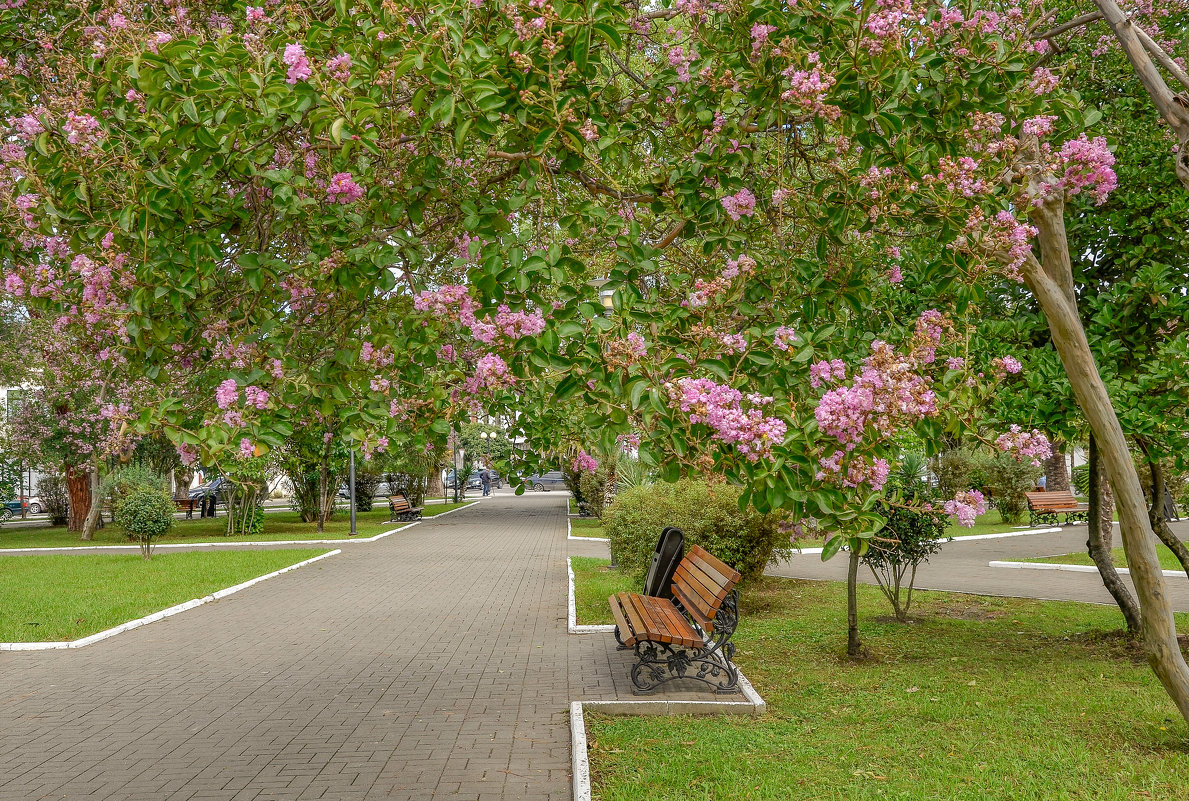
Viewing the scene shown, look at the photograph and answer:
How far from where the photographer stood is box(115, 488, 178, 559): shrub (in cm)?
1655

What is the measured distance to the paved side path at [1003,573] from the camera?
11758 millimetres

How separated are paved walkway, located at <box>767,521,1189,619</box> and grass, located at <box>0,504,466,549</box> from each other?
13288mm

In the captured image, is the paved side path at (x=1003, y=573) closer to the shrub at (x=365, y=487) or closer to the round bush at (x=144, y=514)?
the round bush at (x=144, y=514)

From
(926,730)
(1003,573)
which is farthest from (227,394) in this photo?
(1003,573)

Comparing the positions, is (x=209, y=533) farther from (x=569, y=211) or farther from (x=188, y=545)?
(x=569, y=211)

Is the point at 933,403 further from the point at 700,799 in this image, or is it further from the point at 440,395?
the point at 700,799

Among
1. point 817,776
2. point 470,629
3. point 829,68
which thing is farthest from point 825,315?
point 470,629

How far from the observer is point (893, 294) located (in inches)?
293

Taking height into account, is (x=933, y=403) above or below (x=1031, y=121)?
below

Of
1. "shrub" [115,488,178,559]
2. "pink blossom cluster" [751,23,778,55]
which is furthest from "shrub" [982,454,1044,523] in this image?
"pink blossom cluster" [751,23,778,55]

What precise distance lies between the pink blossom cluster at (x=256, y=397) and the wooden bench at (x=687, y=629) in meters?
3.78

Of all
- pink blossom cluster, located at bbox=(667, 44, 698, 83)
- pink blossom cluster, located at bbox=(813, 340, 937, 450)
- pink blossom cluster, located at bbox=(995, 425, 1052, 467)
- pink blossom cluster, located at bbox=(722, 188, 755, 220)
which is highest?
pink blossom cluster, located at bbox=(667, 44, 698, 83)

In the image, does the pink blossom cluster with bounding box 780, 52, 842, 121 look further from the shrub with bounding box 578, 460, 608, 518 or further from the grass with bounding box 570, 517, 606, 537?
the shrub with bounding box 578, 460, 608, 518

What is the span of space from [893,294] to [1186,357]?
228 cm
